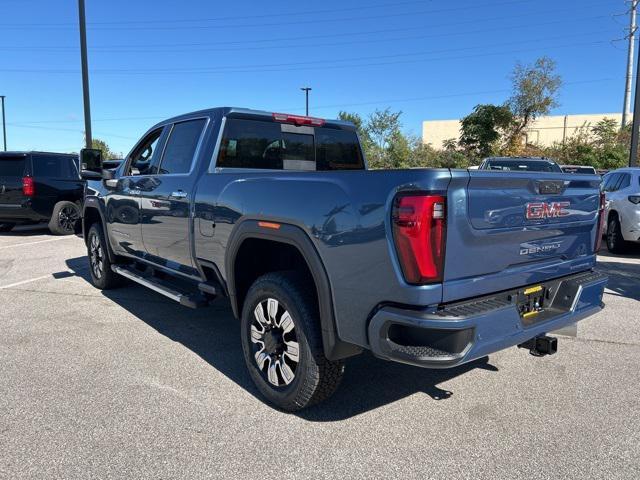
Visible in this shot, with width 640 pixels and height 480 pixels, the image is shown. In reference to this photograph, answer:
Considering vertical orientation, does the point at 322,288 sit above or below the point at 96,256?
above

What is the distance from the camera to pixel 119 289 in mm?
6910

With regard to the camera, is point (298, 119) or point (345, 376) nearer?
point (345, 376)

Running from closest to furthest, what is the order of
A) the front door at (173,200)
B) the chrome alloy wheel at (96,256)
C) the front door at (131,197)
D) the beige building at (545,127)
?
the front door at (173,200) < the front door at (131,197) < the chrome alloy wheel at (96,256) < the beige building at (545,127)

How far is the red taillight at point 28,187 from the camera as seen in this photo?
11891mm

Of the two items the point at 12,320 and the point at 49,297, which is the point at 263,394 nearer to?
the point at 12,320

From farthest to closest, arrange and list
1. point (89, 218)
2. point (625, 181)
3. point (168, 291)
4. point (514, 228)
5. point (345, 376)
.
→ point (625, 181) < point (89, 218) < point (168, 291) < point (345, 376) < point (514, 228)

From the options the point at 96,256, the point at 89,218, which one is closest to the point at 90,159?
the point at 89,218

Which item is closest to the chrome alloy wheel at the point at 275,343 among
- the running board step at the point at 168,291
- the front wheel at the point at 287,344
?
the front wheel at the point at 287,344

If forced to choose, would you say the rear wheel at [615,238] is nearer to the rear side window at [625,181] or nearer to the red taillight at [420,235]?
the rear side window at [625,181]

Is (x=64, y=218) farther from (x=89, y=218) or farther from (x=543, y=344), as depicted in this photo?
(x=543, y=344)

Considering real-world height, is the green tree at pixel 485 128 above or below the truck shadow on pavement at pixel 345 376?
above

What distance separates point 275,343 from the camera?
11.2 feet

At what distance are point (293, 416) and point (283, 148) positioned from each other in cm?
243

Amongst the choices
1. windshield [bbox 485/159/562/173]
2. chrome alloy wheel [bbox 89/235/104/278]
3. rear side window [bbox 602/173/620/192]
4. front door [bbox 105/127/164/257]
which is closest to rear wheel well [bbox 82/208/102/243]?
chrome alloy wheel [bbox 89/235/104/278]
